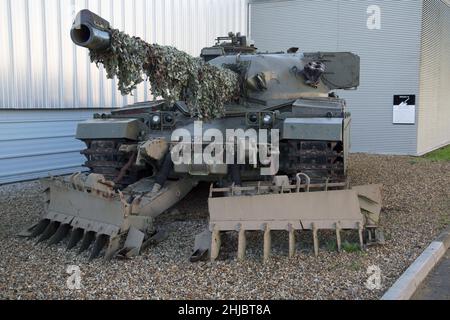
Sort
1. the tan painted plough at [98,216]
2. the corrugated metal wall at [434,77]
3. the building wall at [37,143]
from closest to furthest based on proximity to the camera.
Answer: the tan painted plough at [98,216] < the building wall at [37,143] < the corrugated metal wall at [434,77]


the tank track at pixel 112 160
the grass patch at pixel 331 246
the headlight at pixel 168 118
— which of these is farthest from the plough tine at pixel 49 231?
the grass patch at pixel 331 246

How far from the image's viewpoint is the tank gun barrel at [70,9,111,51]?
15.0ft

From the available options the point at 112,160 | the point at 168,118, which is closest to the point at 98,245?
the point at 112,160

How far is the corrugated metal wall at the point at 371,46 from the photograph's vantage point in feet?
50.3

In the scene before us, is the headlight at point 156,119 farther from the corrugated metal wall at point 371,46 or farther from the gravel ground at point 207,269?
the corrugated metal wall at point 371,46

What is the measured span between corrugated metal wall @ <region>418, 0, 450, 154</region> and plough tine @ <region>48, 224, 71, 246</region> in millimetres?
12078

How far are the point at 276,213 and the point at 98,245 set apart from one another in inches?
68.8

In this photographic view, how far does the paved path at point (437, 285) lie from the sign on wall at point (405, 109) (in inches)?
412

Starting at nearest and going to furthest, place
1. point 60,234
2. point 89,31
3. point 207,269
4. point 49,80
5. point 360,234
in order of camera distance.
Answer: point 89,31 → point 207,269 → point 360,234 → point 60,234 → point 49,80

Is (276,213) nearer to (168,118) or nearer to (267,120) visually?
(267,120)

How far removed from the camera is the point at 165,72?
17.9 ft

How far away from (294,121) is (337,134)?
54 cm
